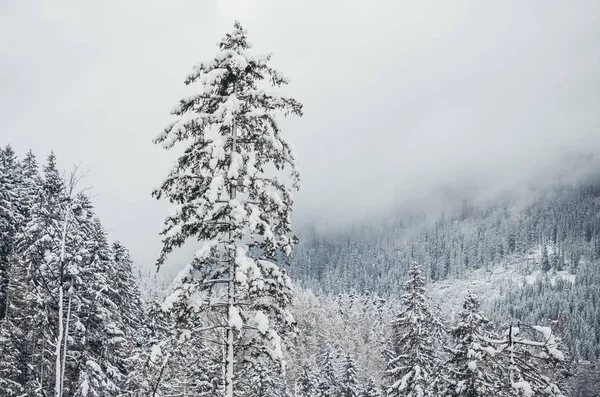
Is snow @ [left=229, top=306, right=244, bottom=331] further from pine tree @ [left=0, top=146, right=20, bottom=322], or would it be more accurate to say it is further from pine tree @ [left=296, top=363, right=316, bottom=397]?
pine tree @ [left=296, top=363, right=316, bottom=397]

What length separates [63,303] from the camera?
26062 mm

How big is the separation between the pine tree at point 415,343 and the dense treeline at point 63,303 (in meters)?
18.7

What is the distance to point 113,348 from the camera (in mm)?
33812

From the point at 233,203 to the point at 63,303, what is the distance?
18.9 metres

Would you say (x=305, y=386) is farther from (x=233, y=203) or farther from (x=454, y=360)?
(x=233, y=203)

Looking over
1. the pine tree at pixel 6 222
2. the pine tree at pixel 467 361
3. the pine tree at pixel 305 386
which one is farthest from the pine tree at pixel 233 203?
the pine tree at pixel 305 386

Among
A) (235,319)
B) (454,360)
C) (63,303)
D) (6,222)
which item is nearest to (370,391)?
(454,360)

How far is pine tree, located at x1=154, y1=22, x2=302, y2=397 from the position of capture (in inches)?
480

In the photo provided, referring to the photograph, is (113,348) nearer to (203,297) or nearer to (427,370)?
(427,370)

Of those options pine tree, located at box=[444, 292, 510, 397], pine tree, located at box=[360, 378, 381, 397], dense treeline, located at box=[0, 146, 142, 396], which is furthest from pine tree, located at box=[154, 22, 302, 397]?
pine tree, located at box=[360, 378, 381, 397]

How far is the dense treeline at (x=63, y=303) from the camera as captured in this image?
2502 cm

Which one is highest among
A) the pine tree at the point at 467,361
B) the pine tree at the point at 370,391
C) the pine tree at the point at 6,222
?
the pine tree at the point at 6,222

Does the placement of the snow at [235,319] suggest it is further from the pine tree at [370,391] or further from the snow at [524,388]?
the pine tree at [370,391]

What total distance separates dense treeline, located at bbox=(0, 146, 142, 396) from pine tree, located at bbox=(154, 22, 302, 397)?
405 inches
